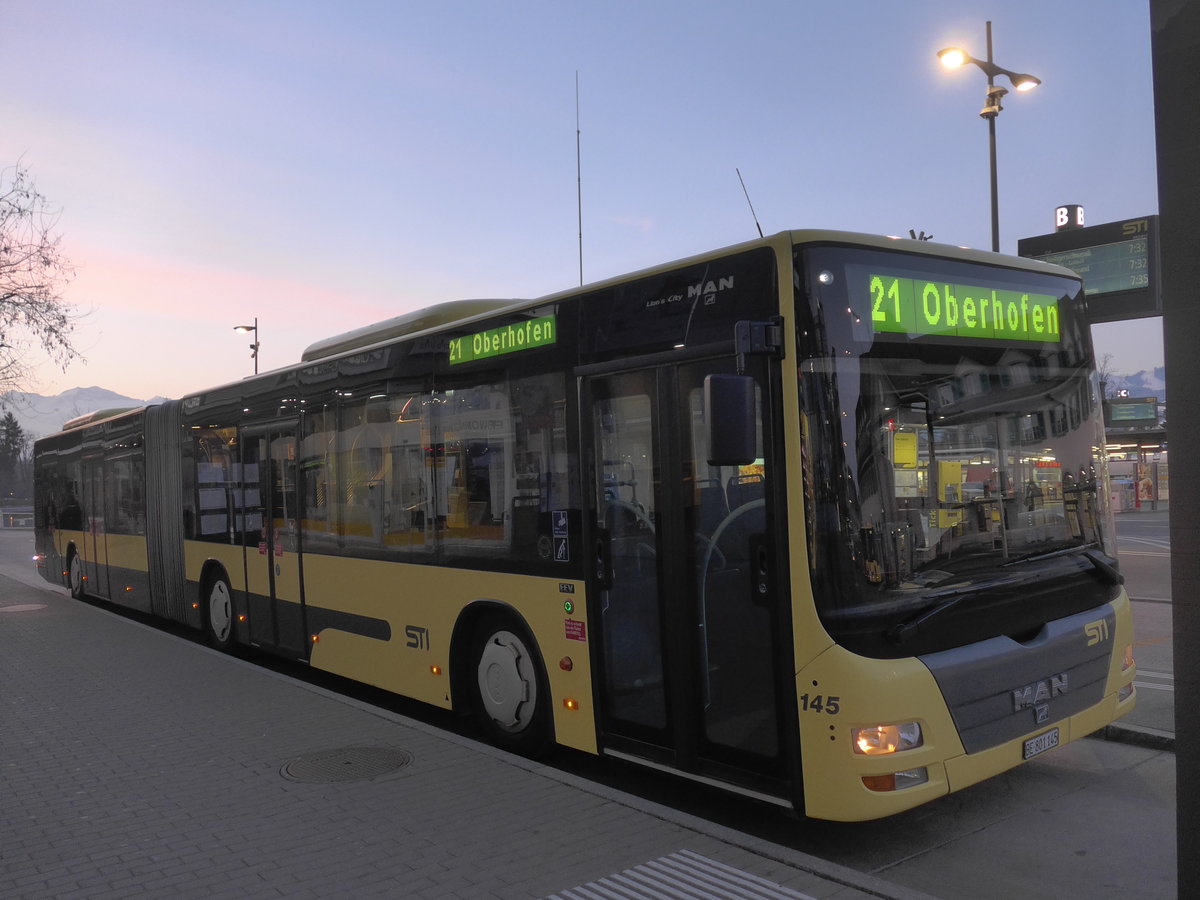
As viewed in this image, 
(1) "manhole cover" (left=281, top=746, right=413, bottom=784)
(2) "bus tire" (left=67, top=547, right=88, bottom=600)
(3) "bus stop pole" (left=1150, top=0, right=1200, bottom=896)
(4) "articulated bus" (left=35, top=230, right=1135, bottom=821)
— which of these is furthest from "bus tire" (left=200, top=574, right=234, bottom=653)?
(3) "bus stop pole" (left=1150, top=0, right=1200, bottom=896)

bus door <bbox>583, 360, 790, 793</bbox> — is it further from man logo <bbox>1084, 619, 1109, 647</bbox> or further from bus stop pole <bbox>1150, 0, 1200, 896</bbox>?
bus stop pole <bbox>1150, 0, 1200, 896</bbox>

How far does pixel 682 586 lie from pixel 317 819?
2382 mm

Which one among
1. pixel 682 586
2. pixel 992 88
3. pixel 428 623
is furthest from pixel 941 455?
pixel 992 88

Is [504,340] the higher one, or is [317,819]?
[504,340]

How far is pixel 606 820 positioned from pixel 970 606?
2.18m

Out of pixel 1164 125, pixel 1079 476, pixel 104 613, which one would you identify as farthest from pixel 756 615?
pixel 104 613

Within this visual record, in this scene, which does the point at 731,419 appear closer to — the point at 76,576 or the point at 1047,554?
the point at 1047,554

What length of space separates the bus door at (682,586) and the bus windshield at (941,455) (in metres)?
0.36

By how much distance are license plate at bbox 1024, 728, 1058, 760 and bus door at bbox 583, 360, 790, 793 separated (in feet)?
4.38

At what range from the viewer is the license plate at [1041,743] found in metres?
5.14

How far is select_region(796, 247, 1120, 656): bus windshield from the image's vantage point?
4746 millimetres

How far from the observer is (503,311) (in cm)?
696

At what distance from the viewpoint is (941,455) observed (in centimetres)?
506

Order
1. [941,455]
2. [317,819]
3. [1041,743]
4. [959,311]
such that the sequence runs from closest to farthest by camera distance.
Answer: [941,455] → [1041,743] → [959,311] → [317,819]
